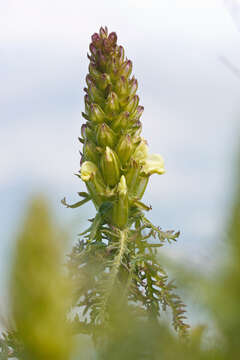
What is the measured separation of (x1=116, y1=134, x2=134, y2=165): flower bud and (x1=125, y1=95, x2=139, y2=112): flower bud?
23 cm

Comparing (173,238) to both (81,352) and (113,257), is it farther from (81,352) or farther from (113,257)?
(81,352)

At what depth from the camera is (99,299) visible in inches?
79.4

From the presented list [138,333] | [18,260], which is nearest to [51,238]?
[18,260]

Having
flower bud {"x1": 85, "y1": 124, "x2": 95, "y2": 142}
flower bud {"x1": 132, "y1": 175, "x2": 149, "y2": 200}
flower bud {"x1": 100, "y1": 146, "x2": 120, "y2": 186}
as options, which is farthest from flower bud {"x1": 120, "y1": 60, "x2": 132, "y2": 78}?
flower bud {"x1": 132, "y1": 175, "x2": 149, "y2": 200}

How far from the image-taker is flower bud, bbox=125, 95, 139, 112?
125 inches

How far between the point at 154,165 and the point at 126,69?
A: 2.11 ft

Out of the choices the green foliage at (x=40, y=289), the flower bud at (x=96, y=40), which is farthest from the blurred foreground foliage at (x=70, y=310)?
the flower bud at (x=96, y=40)

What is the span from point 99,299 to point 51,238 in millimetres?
1449

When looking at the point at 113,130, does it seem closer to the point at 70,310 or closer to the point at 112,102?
the point at 112,102

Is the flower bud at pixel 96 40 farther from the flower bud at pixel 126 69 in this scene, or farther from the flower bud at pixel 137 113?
the flower bud at pixel 137 113

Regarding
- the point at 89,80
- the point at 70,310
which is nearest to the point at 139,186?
the point at 89,80

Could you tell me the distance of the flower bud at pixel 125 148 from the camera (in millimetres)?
3052

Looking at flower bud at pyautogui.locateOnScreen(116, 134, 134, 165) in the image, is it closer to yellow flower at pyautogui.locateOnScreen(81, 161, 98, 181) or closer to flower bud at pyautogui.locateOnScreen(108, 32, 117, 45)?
yellow flower at pyautogui.locateOnScreen(81, 161, 98, 181)

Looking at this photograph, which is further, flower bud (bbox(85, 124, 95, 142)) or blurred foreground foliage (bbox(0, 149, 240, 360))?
flower bud (bbox(85, 124, 95, 142))
